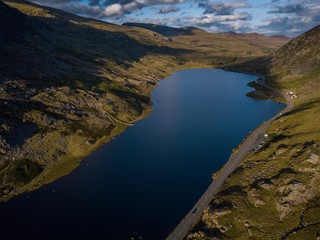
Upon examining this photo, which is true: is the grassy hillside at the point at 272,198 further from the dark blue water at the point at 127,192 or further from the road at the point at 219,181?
the dark blue water at the point at 127,192

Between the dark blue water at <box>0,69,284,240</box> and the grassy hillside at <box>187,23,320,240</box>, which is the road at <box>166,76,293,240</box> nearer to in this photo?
the dark blue water at <box>0,69,284,240</box>

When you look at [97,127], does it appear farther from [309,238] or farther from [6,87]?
[309,238]

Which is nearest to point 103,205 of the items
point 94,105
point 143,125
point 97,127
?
point 97,127

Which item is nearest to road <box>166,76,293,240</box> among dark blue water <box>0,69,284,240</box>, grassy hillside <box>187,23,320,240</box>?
dark blue water <box>0,69,284,240</box>

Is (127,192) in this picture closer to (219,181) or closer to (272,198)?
(219,181)

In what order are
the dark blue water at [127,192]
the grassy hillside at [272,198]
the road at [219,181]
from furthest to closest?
1. the dark blue water at [127,192]
2. the road at [219,181]
3. the grassy hillside at [272,198]

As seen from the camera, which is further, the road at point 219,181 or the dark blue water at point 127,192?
the dark blue water at point 127,192

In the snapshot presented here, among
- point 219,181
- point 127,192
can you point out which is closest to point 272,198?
point 219,181

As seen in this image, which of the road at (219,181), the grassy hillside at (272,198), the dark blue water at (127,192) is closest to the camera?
the grassy hillside at (272,198)

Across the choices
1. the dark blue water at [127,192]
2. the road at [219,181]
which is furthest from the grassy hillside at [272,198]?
the dark blue water at [127,192]
